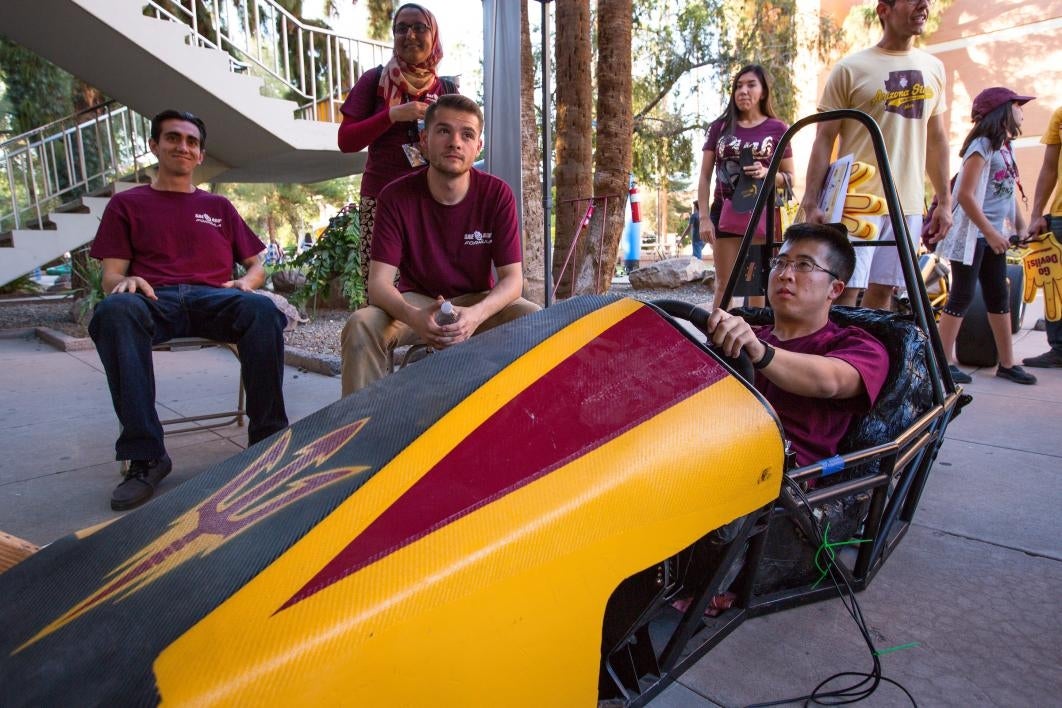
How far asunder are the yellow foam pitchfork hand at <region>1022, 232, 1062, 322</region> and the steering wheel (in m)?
4.10

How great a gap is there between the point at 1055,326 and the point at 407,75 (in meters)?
4.57

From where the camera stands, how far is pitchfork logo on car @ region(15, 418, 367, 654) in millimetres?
1101

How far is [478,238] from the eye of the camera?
114 inches

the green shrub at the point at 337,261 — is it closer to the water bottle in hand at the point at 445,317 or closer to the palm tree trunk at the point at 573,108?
the palm tree trunk at the point at 573,108

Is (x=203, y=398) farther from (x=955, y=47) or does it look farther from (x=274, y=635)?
(x=955, y=47)

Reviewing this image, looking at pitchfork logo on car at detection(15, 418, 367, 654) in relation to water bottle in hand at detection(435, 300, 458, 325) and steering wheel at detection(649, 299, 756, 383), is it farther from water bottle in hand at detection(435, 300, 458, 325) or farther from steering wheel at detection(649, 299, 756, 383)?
water bottle in hand at detection(435, 300, 458, 325)

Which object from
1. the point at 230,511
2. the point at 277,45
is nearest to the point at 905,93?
the point at 230,511

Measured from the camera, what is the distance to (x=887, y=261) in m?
3.11

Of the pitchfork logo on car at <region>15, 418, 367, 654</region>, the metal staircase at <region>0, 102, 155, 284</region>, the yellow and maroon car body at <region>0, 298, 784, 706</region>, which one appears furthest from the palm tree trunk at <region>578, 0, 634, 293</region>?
the metal staircase at <region>0, 102, 155, 284</region>

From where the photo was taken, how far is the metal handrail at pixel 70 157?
804 cm

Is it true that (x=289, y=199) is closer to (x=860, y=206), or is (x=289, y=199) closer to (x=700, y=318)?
(x=860, y=206)

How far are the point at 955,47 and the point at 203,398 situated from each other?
85.8 feet

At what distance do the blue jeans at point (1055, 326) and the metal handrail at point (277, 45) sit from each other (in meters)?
7.80

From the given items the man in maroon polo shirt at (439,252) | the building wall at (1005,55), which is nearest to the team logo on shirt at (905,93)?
the man in maroon polo shirt at (439,252)
